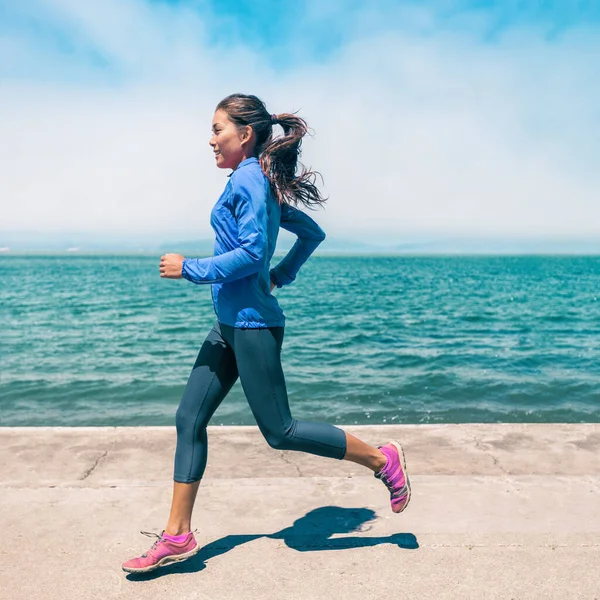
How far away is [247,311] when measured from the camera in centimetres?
289

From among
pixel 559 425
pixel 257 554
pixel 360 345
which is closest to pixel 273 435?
pixel 257 554

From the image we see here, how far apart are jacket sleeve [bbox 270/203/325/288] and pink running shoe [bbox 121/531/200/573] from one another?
1.28m

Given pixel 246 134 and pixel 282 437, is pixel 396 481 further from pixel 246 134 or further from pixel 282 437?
pixel 246 134

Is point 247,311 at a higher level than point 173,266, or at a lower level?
lower

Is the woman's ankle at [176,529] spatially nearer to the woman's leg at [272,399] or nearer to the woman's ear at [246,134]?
the woman's leg at [272,399]

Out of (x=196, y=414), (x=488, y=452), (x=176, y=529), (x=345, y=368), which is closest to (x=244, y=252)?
(x=196, y=414)

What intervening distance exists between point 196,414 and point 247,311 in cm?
56

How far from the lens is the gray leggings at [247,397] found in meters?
2.91

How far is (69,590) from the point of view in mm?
2713

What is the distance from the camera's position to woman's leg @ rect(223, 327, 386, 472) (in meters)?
2.90

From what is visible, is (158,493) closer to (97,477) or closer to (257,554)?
(97,477)

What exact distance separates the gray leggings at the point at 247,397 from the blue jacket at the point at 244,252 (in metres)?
0.08

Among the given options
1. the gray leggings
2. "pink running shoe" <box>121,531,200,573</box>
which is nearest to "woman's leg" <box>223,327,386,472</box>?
the gray leggings

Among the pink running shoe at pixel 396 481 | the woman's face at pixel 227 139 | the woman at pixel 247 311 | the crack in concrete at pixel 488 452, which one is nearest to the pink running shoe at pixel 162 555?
the woman at pixel 247 311
